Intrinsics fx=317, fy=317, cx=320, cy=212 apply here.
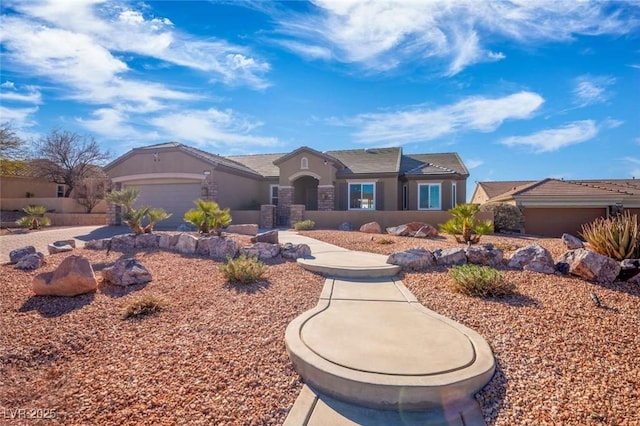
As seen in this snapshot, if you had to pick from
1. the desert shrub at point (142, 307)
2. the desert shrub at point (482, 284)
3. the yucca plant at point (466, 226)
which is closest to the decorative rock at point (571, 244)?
the yucca plant at point (466, 226)

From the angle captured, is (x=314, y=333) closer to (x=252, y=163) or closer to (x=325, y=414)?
(x=325, y=414)

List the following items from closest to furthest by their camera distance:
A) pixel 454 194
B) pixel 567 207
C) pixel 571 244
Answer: pixel 571 244 → pixel 567 207 → pixel 454 194

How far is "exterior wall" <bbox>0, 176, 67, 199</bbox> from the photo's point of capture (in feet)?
90.9

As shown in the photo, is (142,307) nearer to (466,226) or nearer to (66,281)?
(66,281)

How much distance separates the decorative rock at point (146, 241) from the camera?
32.5 ft

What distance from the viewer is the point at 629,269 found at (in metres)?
5.81

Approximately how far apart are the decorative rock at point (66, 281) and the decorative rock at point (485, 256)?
7857 mm

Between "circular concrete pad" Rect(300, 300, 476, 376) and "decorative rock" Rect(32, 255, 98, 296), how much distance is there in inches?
164

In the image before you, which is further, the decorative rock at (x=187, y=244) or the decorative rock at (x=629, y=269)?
the decorative rock at (x=187, y=244)

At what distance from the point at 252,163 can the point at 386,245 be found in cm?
1768

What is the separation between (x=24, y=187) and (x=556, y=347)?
3916 centimetres

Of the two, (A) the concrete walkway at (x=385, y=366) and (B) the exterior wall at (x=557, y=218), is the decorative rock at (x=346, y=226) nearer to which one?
(B) the exterior wall at (x=557, y=218)

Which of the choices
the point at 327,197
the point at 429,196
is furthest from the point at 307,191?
the point at 429,196

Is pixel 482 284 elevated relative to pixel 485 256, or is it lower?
lower
